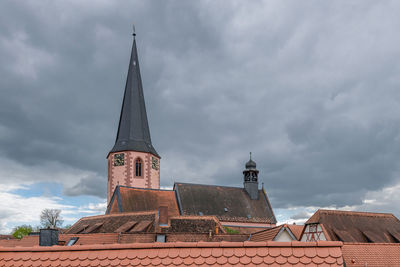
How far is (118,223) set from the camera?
41906 millimetres

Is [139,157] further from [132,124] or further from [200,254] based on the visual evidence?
[200,254]

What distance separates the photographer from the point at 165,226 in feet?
135

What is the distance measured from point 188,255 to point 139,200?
147 ft

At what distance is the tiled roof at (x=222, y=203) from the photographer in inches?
2111

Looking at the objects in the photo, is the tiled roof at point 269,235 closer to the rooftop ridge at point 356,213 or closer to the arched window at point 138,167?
the rooftop ridge at point 356,213

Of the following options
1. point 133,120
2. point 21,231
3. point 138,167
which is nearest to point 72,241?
point 138,167

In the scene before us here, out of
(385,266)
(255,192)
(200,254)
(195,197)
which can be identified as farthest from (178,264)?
(255,192)

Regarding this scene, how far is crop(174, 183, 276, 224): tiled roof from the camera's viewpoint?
53.6m

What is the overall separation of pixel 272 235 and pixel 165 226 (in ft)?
51.4

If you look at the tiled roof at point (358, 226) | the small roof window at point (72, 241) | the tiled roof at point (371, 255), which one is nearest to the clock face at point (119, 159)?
the small roof window at point (72, 241)

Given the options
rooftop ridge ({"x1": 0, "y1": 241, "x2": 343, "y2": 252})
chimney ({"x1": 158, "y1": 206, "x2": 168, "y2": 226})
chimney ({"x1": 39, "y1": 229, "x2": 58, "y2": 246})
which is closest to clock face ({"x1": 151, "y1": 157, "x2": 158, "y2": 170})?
chimney ({"x1": 158, "y1": 206, "x2": 168, "y2": 226})

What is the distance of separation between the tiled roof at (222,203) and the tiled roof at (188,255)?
1802 inches

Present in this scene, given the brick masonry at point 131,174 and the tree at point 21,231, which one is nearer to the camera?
the brick masonry at point 131,174

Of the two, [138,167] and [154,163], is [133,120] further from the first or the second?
[138,167]
